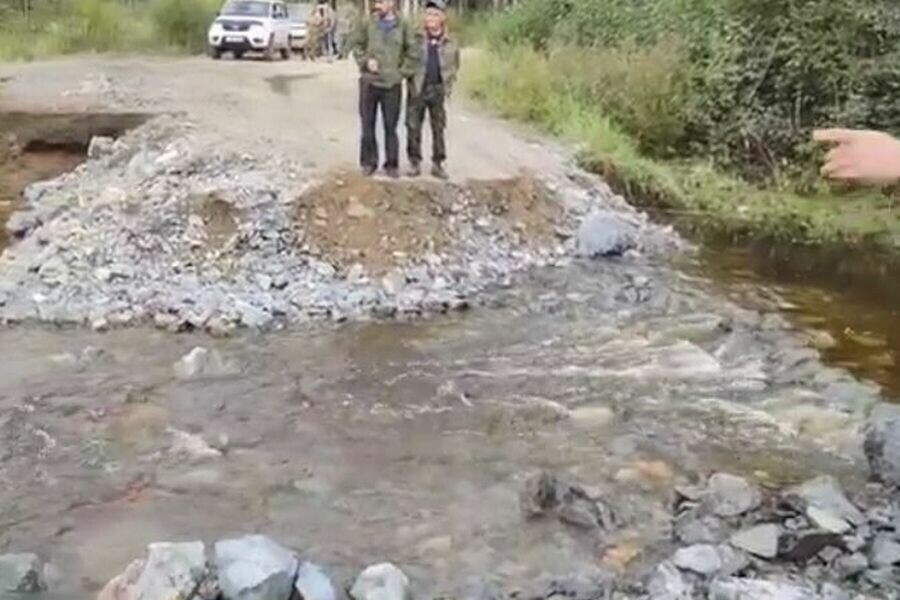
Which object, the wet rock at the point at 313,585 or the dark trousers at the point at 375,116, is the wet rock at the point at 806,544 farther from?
the dark trousers at the point at 375,116

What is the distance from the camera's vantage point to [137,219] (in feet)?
38.5

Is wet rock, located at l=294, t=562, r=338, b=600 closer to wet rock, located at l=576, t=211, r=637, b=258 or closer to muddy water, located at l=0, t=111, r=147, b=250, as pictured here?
wet rock, located at l=576, t=211, r=637, b=258

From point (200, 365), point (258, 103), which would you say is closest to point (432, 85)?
point (200, 365)

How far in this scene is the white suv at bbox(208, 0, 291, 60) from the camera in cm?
2809

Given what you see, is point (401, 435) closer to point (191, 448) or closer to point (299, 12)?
point (191, 448)

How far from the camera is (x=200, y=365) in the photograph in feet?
29.4

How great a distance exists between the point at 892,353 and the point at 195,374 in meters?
4.95

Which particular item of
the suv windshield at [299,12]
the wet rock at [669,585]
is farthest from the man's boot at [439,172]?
the suv windshield at [299,12]

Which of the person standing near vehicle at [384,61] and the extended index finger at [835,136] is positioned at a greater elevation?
the extended index finger at [835,136]

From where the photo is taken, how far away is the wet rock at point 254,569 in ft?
17.9

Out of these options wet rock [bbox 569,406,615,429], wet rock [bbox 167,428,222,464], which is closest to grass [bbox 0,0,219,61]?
wet rock [bbox 167,428,222,464]

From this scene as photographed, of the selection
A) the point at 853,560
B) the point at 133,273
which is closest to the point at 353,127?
the point at 133,273

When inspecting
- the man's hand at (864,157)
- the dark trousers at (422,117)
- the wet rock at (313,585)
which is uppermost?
the man's hand at (864,157)

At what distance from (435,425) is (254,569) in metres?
2.53
